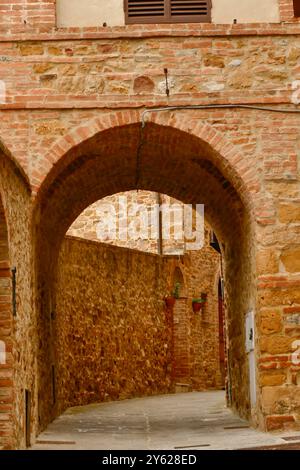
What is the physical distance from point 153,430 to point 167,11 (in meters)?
4.77

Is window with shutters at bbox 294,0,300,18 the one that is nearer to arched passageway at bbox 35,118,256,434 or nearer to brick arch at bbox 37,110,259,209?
arched passageway at bbox 35,118,256,434

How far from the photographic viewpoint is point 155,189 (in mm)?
10914

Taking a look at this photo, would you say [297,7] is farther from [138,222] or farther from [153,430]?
[138,222]

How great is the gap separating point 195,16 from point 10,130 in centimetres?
243

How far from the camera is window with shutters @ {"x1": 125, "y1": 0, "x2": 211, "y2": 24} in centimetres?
862

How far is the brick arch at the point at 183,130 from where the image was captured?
314 inches

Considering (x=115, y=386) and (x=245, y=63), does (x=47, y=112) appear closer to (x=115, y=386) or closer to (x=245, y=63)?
(x=245, y=63)

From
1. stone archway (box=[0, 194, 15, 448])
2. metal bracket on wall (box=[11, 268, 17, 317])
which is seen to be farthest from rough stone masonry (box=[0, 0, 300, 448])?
stone archway (box=[0, 194, 15, 448])

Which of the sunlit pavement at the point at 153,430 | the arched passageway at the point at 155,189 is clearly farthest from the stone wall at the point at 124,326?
the arched passageway at the point at 155,189

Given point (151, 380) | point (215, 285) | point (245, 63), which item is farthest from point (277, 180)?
point (215, 285)

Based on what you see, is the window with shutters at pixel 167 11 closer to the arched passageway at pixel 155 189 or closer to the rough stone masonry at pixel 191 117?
the rough stone masonry at pixel 191 117

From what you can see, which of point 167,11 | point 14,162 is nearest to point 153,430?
point 14,162

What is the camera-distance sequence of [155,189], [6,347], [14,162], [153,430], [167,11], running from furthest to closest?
1. [155,189]
2. [153,430]
3. [167,11]
4. [14,162]
5. [6,347]

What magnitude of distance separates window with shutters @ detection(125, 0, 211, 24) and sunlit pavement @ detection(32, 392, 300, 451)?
4.48 m
